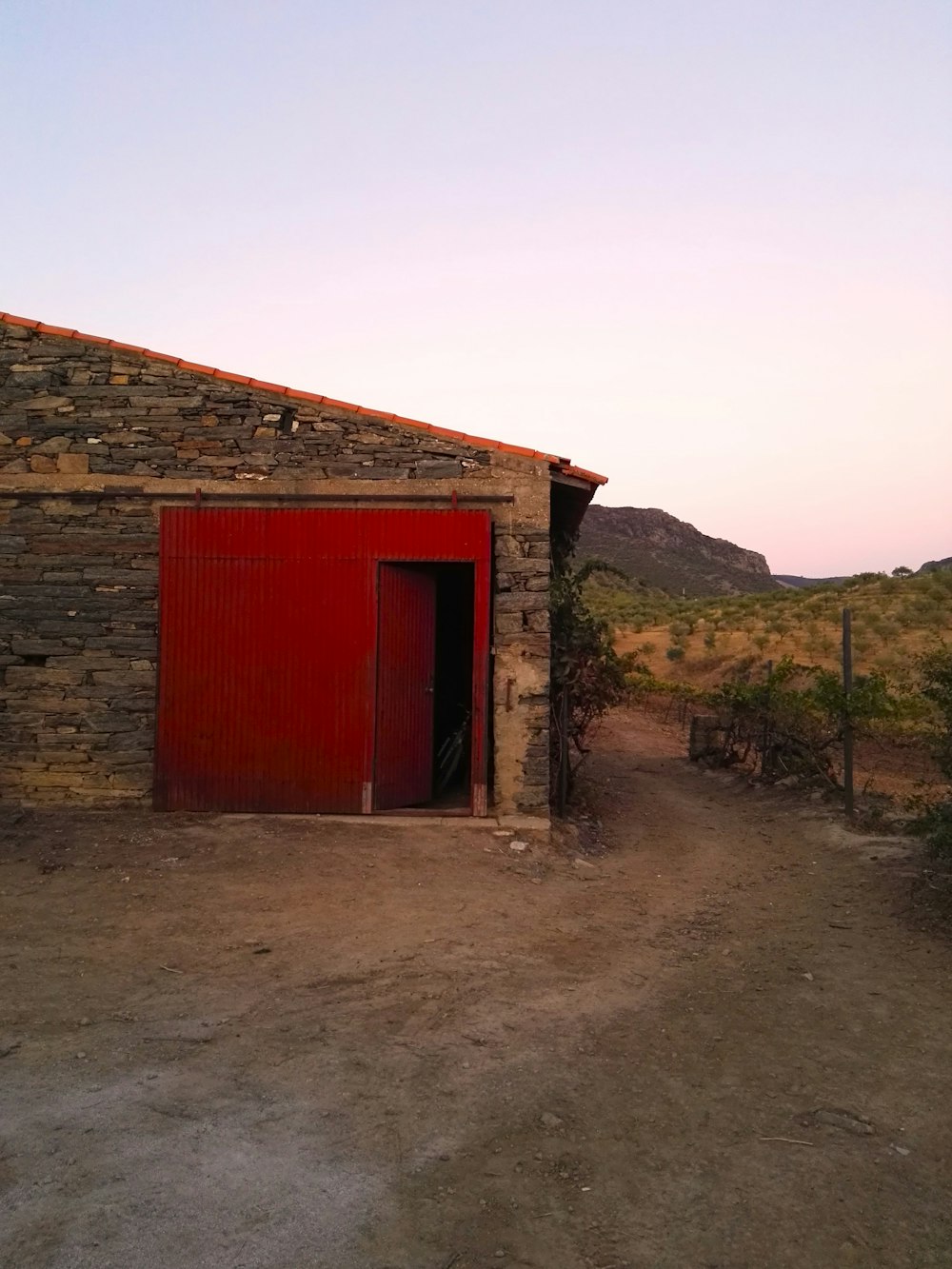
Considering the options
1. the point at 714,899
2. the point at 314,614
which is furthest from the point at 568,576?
the point at 714,899

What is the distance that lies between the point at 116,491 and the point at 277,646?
218cm

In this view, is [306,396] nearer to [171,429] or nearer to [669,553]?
[171,429]

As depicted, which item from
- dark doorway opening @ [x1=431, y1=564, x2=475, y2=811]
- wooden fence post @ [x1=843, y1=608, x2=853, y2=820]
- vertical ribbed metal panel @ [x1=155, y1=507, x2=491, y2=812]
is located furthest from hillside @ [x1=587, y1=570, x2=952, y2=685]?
vertical ribbed metal panel @ [x1=155, y1=507, x2=491, y2=812]

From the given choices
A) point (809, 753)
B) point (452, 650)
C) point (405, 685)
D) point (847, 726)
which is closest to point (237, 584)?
point (405, 685)

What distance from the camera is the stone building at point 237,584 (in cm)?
827

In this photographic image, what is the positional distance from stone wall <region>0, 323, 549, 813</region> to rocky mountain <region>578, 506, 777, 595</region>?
4486 centimetres

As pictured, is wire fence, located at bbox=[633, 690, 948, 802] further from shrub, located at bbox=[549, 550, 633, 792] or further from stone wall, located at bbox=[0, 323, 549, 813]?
stone wall, located at bbox=[0, 323, 549, 813]

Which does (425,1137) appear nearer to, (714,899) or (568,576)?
(714,899)

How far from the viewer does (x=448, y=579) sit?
12.0 metres

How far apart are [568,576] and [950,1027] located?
5961 millimetres

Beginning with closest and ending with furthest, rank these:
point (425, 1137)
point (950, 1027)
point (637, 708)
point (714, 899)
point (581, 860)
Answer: point (425, 1137), point (950, 1027), point (714, 899), point (581, 860), point (637, 708)

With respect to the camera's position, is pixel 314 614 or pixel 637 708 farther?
pixel 637 708

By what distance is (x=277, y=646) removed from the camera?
27.5ft

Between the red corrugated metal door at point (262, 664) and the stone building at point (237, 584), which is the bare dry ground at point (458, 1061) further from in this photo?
the stone building at point (237, 584)
